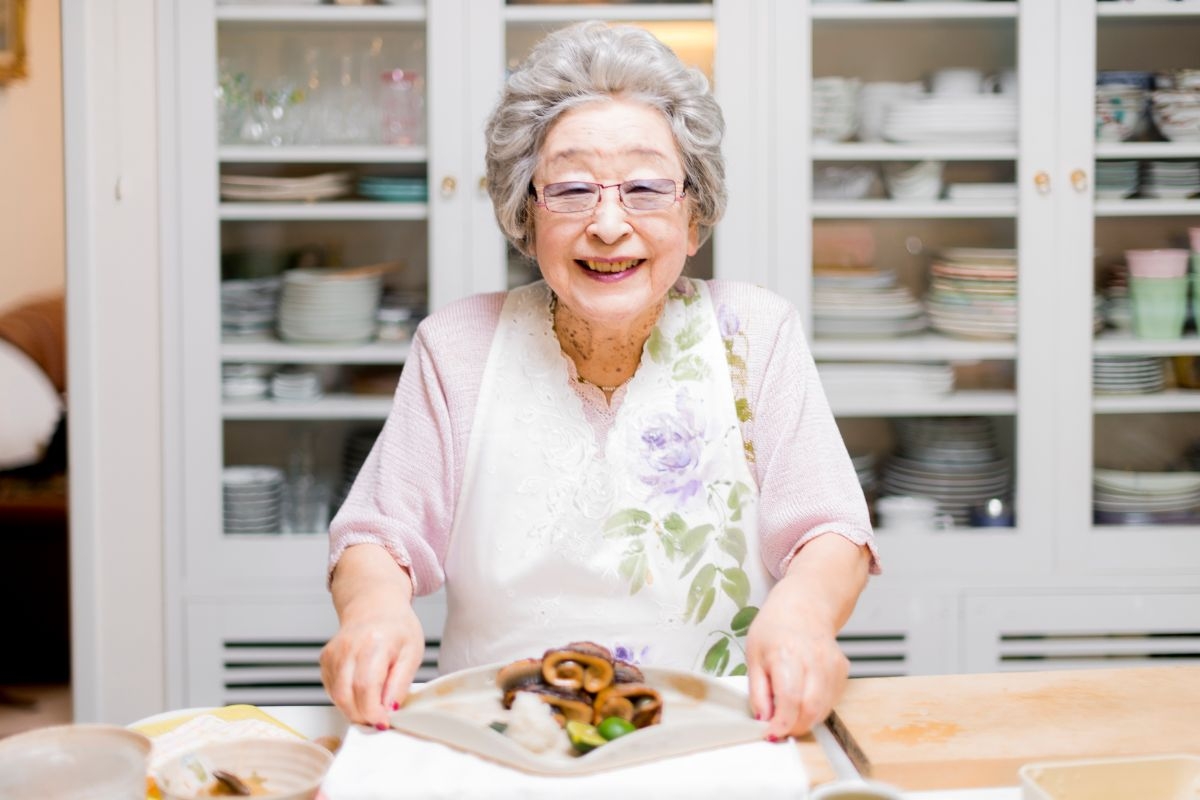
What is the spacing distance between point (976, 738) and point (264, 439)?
196 cm

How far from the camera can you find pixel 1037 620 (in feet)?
8.86

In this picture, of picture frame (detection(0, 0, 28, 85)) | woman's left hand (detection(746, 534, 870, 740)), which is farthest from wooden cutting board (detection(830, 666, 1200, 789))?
picture frame (detection(0, 0, 28, 85))

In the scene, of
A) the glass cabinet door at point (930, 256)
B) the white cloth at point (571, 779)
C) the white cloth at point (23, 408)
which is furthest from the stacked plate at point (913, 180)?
the white cloth at point (23, 408)

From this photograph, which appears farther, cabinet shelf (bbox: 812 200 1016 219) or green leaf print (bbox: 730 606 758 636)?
cabinet shelf (bbox: 812 200 1016 219)

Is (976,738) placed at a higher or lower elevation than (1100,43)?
lower

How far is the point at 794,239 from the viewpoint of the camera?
2684mm

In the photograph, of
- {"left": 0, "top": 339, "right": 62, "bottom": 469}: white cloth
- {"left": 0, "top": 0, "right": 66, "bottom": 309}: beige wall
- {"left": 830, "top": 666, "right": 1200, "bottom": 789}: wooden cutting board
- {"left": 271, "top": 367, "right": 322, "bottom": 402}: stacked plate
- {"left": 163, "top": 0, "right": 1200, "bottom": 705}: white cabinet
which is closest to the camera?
{"left": 830, "top": 666, "right": 1200, "bottom": 789}: wooden cutting board

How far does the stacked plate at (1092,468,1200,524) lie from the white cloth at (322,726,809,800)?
1.91 metres

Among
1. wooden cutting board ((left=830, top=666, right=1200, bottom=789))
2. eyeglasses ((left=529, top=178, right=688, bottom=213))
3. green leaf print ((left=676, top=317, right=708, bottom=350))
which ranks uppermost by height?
eyeglasses ((left=529, top=178, right=688, bottom=213))

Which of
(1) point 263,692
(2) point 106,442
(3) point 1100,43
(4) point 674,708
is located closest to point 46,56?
(2) point 106,442

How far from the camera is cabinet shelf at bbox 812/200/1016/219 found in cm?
272

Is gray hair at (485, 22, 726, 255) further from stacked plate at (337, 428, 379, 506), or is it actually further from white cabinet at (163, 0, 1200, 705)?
stacked plate at (337, 428, 379, 506)

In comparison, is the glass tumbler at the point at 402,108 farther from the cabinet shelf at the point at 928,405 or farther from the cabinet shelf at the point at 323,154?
the cabinet shelf at the point at 928,405

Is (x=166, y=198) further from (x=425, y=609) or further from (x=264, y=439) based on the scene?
(x=425, y=609)
